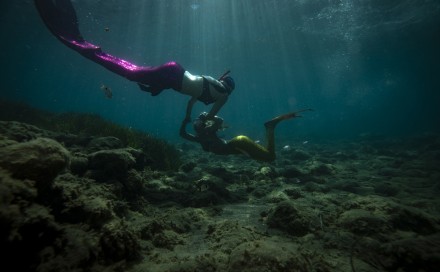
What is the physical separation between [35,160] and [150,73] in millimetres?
6100

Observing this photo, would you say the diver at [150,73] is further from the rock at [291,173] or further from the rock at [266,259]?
the rock at [266,259]

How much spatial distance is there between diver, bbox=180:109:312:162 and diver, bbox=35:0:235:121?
0.38 meters

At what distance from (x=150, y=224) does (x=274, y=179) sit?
6148 millimetres

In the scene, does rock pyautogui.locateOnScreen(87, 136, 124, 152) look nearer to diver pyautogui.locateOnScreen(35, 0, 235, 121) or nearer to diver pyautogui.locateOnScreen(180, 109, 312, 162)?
diver pyautogui.locateOnScreen(35, 0, 235, 121)

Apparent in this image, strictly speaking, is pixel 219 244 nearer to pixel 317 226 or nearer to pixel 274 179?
pixel 317 226

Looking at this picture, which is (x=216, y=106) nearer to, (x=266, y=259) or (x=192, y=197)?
(x=192, y=197)

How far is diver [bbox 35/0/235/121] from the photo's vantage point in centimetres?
836

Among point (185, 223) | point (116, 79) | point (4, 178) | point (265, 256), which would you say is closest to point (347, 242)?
point (265, 256)

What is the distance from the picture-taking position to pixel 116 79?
68.0m

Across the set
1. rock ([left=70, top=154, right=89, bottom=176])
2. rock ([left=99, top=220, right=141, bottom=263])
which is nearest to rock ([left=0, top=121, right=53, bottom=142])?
rock ([left=70, top=154, right=89, bottom=176])

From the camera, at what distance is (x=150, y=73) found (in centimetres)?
841

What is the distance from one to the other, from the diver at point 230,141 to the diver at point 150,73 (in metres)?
0.38

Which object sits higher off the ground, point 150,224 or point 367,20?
point 367,20

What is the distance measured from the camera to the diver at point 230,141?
8586 millimetres
